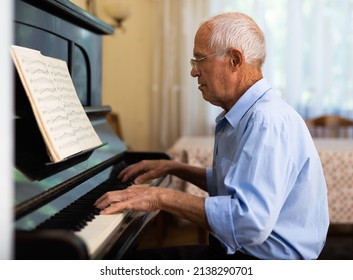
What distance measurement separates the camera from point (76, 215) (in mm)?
1281

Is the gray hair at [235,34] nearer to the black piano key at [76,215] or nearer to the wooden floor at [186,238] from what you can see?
the black piano key at [76,215]

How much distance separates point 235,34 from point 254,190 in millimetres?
431

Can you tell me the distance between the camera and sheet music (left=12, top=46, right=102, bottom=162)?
1.29m

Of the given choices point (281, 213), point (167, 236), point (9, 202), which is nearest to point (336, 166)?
point (167, 236)

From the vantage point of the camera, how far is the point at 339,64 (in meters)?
4.27

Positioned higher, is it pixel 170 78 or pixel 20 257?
pixel 170 78

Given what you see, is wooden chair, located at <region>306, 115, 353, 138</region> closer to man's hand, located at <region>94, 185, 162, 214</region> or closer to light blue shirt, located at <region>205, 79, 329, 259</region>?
light blue shirt, located at <region>205, 79, 329, 259</region>

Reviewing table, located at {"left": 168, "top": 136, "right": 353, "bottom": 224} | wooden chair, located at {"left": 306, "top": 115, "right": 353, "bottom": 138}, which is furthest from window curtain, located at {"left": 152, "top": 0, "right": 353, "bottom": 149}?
table, located at {"left": 168, "top": 136, "right": 353, "bottom": 224}

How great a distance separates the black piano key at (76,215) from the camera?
3.90 feet

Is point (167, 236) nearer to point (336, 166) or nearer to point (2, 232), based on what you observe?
point (336, 166)

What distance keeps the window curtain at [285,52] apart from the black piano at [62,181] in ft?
7.90

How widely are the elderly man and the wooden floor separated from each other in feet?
4.85
